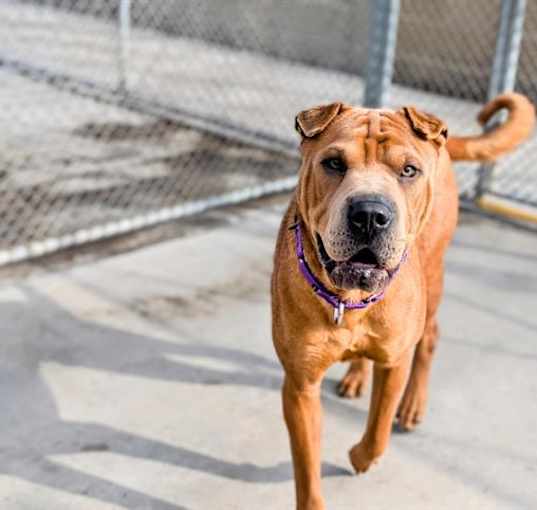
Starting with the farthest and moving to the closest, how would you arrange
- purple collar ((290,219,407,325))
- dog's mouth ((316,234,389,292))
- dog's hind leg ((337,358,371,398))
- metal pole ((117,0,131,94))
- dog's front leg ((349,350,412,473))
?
metal pole ((117,0,131,94)) → dog's hind leg ((337,358,371,398)) → dog's front leg ((349,350,412,473)) → purple collar ((290,219,407,325)) → dog's mouth ((316,234,389,292))

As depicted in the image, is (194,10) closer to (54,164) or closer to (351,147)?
(54,164)

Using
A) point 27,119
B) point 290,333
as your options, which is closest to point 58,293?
point 290,333

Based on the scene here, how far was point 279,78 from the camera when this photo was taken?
10.4m

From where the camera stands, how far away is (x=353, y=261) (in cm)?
243

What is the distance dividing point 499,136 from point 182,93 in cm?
589

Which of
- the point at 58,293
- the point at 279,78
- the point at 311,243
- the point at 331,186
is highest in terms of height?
the point at 331,186

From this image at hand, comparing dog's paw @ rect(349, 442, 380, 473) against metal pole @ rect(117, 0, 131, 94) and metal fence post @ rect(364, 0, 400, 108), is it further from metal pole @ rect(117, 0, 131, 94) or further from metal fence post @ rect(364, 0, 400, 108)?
metal pole @ rect(117, 0, 131, 94)

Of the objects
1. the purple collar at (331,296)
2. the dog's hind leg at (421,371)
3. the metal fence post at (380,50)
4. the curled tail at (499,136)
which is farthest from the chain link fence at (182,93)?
the purple collar at (331,296)

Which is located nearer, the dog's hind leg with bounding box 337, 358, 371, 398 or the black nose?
the black nose

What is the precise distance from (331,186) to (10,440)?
181cm

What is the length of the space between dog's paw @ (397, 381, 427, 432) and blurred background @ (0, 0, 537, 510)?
0.06m

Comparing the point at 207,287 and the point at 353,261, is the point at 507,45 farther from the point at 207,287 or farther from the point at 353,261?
the point at 353,261

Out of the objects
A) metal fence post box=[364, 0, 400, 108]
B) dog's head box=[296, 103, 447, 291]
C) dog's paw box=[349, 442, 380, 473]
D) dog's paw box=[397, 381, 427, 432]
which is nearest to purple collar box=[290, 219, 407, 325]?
dog's head box=[296, 103, 447, 291]

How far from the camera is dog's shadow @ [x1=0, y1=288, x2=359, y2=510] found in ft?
10.5
